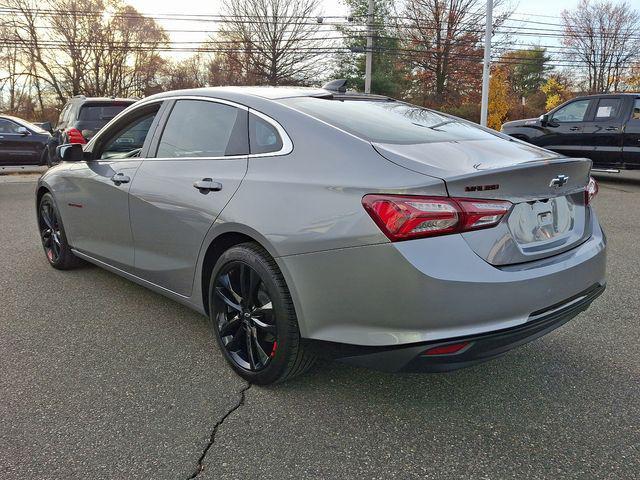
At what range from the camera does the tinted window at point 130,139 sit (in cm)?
368

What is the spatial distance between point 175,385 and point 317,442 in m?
0.90

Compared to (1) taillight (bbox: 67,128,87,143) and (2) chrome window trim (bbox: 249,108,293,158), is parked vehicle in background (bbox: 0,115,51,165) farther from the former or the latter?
(2) chrome window trim (bbox: 249,108,293,158)

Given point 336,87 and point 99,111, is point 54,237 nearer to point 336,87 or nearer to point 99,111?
point 336,87

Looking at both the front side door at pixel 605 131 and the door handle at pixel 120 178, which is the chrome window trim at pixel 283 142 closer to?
the door handle at pixel 120 178

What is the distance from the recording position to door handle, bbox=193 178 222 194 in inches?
111

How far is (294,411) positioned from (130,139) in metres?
2.40

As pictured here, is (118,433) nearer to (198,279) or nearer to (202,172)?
(198,279)

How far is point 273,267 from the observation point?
98.9 inches

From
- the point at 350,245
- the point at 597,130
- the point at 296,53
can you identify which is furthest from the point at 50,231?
the point at 296,53

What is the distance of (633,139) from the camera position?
35.3 feet

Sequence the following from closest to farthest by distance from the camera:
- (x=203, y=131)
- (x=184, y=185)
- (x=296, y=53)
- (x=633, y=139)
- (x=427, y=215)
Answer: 1. (x=427, y=215)
2. (x=184, y=185)
3. (x=203, y=131)
4. (x=633, y=139)
5. (x=296, y=53)

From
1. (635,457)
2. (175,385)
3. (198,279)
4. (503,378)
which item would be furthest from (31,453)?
(635,457)

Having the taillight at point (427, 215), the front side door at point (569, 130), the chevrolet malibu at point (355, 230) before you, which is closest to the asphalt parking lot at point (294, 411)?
the chevrolet malibu at point (355, 230)

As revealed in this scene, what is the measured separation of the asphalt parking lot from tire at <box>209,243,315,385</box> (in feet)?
0.46
